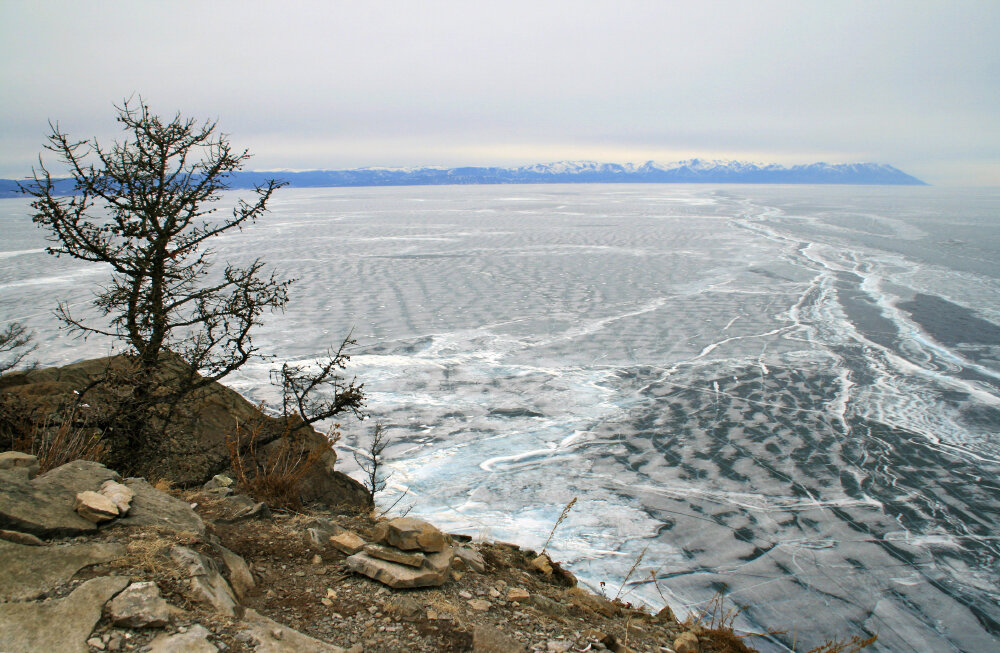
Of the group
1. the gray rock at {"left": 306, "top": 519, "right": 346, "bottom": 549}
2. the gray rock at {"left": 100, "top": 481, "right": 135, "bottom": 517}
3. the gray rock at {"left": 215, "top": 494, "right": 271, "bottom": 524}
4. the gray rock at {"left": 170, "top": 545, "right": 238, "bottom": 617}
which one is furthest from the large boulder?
the gray rock at {"left": 170, "top": 545, "right": 238, "bottom": 617}

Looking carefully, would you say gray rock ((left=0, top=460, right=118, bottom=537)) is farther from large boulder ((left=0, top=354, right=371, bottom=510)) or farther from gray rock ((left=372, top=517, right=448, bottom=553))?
large boulder ((left=0, top=354, right=371, bottom=510))

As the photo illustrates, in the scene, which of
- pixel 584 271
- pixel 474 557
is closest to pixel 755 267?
pixel 584 271

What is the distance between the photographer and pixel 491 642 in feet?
11.3

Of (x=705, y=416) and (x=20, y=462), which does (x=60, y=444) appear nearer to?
(x=20, y=462)

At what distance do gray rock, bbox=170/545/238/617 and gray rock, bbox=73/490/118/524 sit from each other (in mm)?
512

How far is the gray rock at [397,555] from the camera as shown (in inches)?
159

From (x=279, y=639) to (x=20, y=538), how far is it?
1488 mm

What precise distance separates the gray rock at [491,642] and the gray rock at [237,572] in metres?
1.30

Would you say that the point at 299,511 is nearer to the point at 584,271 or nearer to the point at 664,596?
the point at 664,596

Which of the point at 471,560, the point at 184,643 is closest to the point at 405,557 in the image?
the point at 471,560

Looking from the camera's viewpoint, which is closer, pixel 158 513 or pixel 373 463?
pixel 158 513

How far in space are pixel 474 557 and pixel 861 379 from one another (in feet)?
36.4

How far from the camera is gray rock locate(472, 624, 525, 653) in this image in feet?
11.1

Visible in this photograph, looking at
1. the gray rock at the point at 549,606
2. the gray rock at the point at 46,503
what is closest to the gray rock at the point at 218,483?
the gray rock at the point at 46,503
